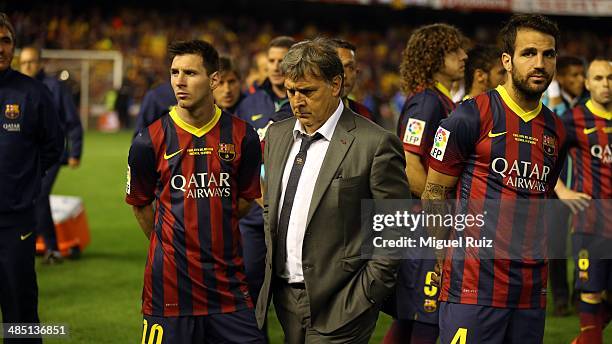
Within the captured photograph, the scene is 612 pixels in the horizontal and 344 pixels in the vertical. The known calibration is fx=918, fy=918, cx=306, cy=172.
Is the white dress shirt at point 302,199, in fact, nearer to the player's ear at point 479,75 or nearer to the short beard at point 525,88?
the short beard at point 525,88

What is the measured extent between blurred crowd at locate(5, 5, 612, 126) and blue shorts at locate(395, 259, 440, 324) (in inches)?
900

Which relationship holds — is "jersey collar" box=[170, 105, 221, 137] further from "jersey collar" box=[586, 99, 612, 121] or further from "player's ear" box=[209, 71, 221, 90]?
"jersey collar" box=[586, 99, 612, 121]

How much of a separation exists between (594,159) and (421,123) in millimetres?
1738

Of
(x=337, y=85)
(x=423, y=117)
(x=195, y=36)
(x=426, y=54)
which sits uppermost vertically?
(x=195, y=36)

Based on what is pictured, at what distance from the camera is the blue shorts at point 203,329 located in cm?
404

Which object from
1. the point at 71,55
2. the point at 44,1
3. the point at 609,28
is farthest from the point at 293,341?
the point at 609,28

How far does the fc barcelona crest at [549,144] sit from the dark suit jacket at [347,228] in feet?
2.49

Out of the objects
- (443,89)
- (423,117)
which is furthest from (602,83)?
(423,117)

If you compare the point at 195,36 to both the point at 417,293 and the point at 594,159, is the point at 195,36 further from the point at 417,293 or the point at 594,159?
the point at 417,293

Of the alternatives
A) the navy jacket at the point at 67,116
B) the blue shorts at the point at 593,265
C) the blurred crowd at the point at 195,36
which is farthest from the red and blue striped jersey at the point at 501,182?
the blurred crowd at the point at 195,36

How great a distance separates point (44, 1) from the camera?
103ft

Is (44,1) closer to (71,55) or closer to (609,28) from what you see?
(71,55)

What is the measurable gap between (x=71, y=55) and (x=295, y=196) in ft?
84.8

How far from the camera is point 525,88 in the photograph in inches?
159
